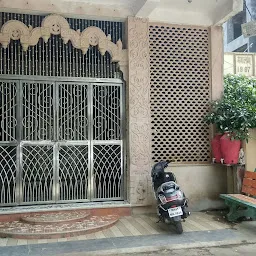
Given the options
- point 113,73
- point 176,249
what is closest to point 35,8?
point 113,73

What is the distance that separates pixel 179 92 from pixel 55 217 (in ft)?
10.4

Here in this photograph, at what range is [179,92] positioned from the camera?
249 inches

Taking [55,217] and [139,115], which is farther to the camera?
[139,115]

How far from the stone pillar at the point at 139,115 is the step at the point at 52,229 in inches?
32.9

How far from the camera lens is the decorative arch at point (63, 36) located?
18.4 feet

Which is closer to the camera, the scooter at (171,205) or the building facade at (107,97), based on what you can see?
the scooter at (171,205)

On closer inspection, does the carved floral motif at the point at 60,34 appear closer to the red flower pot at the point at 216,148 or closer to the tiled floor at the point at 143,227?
the red flower pot at the point at 216,148

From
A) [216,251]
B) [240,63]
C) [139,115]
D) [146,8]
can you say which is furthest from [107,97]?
[240,63]

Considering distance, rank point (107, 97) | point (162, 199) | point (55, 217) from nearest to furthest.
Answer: point (162, 199) → point (55, 217) → point (107, 97)

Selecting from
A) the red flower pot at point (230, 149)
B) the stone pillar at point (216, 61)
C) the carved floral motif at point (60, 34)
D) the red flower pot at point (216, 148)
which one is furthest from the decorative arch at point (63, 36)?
the red flower pot at point (230, 149)

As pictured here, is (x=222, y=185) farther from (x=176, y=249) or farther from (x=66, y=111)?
(x=66, y=111)

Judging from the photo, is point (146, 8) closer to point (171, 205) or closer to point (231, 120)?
point (231, 120)

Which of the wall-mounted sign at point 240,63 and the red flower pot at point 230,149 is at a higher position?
the wall-mounted sign at point 240,63

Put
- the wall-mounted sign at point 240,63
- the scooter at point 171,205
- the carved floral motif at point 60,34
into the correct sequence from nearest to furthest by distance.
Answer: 1. the scooter at point 171,205
2. the carved floral motif at point 60,34
3. the wall-mounted sign at point 240,63
